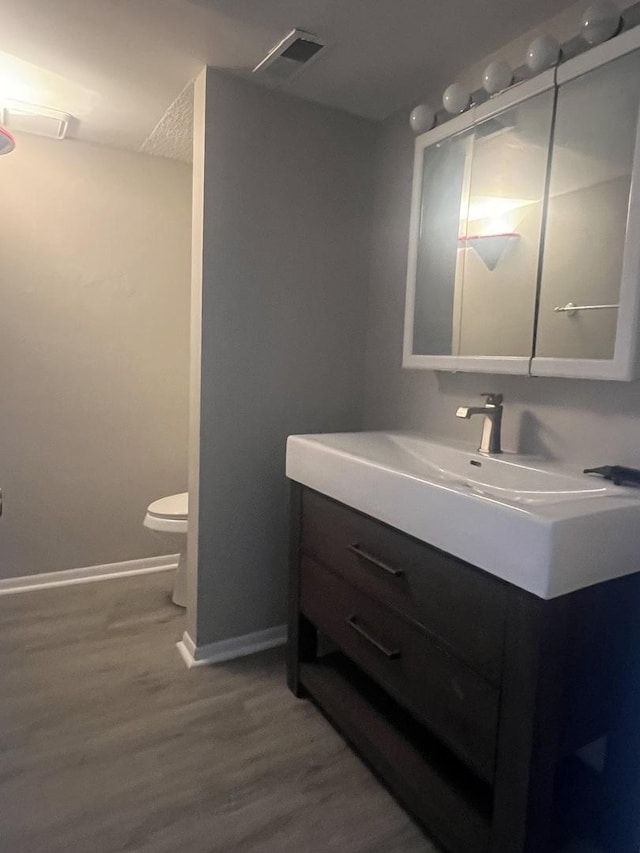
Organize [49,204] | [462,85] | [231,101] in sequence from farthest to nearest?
[49,204] < [231,101] < [462,85]

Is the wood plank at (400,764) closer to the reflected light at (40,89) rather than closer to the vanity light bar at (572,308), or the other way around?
the vanity light bar at (572,308)

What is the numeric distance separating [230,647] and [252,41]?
206cm

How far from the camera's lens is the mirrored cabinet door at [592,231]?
50.9 inches

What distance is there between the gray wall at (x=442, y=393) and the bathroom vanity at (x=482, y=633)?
0.16m

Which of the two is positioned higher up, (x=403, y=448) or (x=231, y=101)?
(x=231, y=101)

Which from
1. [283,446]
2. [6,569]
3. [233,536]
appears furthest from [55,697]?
[283,446]

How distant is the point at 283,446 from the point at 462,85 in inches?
53.5

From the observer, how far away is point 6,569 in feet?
8.39

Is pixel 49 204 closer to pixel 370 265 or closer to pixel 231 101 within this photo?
pixel 231 101

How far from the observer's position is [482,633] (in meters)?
1.12

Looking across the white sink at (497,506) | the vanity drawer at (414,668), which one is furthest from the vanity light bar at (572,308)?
the vanity drawer at (414,668)

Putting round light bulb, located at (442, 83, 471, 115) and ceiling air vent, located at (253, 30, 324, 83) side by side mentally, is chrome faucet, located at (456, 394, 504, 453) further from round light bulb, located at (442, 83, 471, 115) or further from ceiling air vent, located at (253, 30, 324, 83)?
ceiling air vent, located at (253, 30, 324, 83)

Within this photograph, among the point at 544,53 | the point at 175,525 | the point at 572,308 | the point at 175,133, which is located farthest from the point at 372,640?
the point at 175,133

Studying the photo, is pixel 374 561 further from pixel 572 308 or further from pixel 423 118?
pixel 423 118
